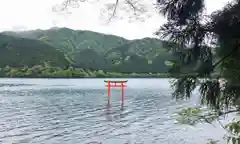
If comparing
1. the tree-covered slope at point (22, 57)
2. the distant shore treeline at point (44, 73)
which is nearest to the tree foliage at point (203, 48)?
the distant shore treeline at point (44, 73)

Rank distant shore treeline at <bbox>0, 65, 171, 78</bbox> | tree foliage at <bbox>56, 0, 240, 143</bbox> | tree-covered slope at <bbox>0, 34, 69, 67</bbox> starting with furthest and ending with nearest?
tree-covered slope at <bbox>0, 34, 69, 67</bbox>
distant shore treeline at <bbox>0, 65, 171, 78</bbox>
tree foliage at <bbox>56, 0, 240, 143</bbox>

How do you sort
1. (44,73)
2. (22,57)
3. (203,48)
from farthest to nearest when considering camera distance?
(22,57), (44,73), (203,48)

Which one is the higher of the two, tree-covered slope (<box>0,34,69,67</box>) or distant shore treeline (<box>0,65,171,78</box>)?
tree-covered slope (<box>0,34,69,67</box>)

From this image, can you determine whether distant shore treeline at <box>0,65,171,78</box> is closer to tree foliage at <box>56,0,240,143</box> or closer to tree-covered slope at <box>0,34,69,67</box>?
tree-covered slope at <box>0,34,69,67</box>

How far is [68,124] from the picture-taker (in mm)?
22766

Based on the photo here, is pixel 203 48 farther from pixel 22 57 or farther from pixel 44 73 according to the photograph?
pixel 22 57

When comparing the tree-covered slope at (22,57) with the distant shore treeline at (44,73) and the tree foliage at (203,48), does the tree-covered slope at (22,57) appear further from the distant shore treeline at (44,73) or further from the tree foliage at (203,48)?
the tree foliage at (203,48)

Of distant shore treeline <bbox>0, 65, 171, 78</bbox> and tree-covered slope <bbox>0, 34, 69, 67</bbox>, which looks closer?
distant shore treeline <bbox>0, 65, 171, 78</bbox>

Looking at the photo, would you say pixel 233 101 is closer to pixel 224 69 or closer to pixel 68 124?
pixel 224 69

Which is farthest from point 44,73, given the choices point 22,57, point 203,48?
point 203,48

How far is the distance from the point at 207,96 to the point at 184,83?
0.90 feet

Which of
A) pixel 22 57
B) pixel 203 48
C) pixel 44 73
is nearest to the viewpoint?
pixel 203 48

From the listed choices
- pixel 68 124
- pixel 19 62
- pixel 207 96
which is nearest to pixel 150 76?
pixel 19 62

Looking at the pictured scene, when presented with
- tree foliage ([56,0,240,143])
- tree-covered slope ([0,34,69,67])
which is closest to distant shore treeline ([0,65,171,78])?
tree-covered slope ([0,34,69,67])
